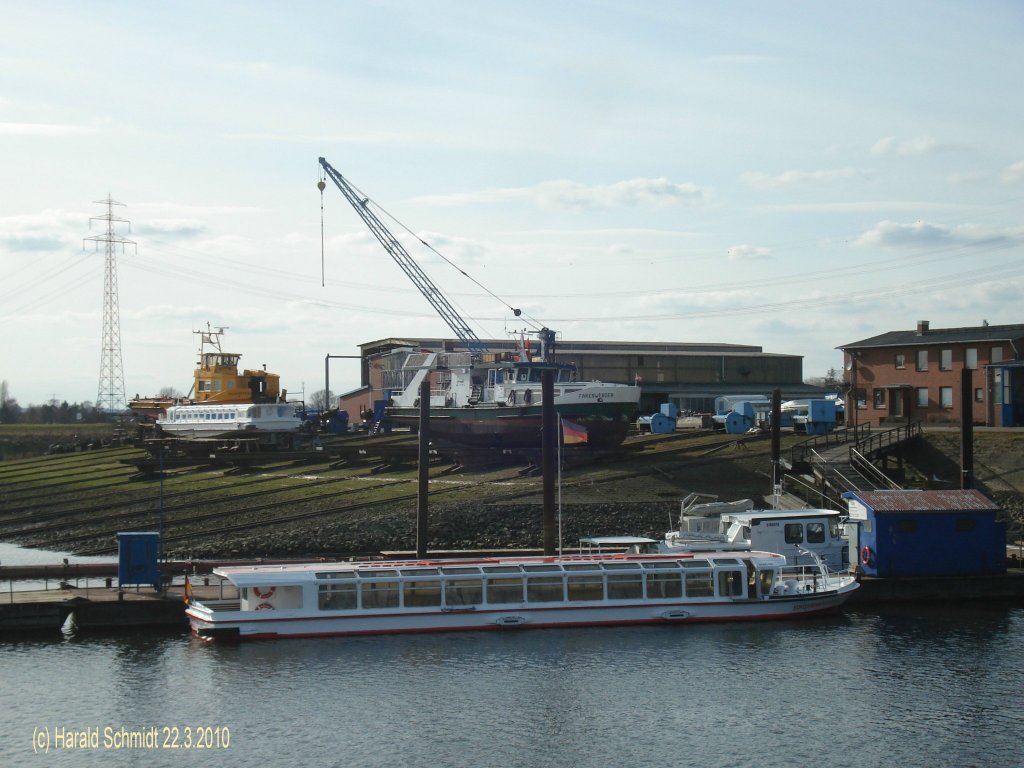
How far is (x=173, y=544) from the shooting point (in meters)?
57.1

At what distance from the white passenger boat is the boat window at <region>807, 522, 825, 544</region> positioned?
7.80ft

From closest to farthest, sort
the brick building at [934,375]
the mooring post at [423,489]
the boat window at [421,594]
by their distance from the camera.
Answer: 1. the boat window at [421,594]
2. the mooring post at [423,489]
3. the brick building at [934,375]

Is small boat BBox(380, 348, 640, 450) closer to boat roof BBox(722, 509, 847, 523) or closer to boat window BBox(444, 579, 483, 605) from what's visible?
boat roof BBox(722, 509, 847, 523)

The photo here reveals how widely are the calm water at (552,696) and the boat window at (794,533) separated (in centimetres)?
460

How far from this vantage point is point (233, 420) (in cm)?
8619

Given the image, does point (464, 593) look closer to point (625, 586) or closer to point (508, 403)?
point (625, 586)

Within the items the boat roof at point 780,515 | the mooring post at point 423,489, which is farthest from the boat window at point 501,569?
the boat roof at point 780,515

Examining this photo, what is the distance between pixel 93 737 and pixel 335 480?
41.9m

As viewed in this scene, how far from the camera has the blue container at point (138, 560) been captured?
3912 cm

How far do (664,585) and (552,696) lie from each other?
947 cm

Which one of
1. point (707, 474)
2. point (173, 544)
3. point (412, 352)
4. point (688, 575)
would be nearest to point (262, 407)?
point (412, 352)

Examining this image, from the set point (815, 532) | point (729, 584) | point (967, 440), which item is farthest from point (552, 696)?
point (967, 440)

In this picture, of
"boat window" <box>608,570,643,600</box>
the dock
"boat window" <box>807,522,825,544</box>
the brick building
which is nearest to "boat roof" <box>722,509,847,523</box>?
"boat window" <box>807,522,825,544</box>

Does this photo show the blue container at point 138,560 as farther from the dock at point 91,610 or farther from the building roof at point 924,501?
the building roof at point 924,501
